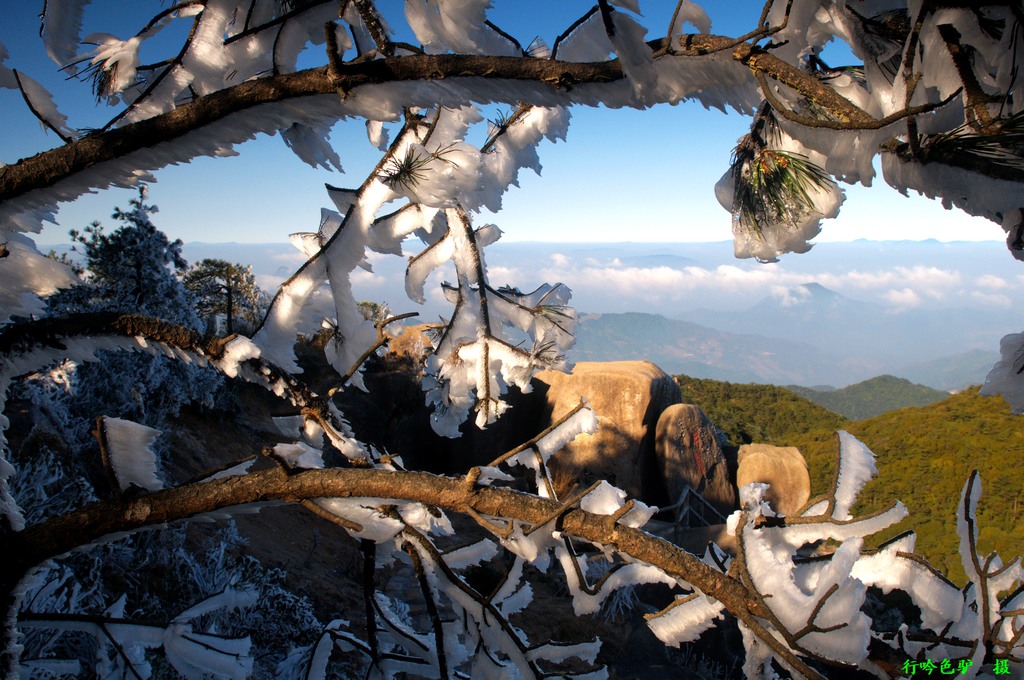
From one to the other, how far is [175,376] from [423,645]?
8606 mm

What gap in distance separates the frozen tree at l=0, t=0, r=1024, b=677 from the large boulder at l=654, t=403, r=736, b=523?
9864 millimetres

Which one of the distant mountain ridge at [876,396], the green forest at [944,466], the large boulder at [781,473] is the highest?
the green forest at [944,466]

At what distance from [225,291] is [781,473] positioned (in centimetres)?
1230

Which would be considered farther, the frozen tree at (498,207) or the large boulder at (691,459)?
the large boulder at (691,459)

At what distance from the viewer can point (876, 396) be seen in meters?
36.3

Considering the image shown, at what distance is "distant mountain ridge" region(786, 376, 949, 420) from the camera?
34625 millimetres

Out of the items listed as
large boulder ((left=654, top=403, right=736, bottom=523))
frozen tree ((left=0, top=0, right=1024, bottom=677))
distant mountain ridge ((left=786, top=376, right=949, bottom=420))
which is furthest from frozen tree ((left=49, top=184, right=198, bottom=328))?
distant mountain ridge ((left=786, top=376, right=949, bottom=420))

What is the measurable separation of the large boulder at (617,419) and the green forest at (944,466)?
10.8 ft

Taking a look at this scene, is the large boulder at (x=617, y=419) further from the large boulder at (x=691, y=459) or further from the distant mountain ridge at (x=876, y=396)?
the distant mountain ridge at (x=876, y=396)

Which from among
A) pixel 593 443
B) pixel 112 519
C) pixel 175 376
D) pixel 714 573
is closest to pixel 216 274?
pixel 175 376

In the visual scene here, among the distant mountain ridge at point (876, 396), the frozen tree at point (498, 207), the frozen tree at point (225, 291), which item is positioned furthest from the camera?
the distant mountain ridge at point (876, 396)

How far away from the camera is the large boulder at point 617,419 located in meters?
10.8

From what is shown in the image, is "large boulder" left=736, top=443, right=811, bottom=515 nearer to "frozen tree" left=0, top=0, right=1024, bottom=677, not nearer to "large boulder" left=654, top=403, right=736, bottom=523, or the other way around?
"large boulder" left=654, top=403, right=736, bottom=523

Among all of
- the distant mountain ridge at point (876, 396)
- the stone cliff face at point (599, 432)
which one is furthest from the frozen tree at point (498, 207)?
the distant mountain ridge at point (876, 396)
